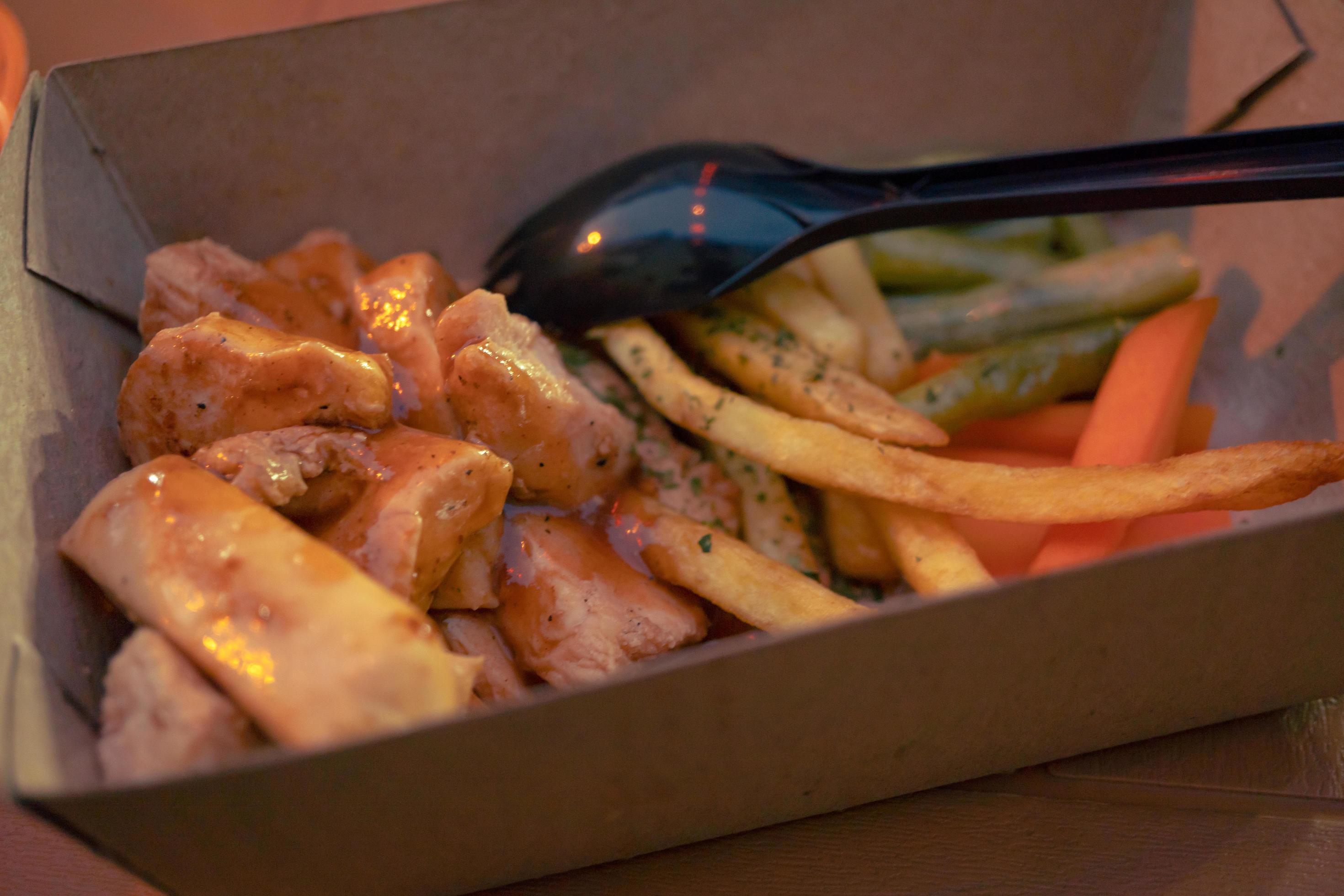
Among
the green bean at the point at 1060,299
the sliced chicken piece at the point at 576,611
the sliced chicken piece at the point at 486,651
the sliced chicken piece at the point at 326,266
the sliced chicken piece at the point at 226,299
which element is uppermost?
the green bean at the point at 1060,299

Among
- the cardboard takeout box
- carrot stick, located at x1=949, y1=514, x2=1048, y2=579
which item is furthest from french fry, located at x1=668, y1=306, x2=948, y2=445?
the cardboard takeout box

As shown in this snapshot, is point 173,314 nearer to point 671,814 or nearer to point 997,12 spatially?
point 671,814

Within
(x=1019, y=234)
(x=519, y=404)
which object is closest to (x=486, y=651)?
(x=519, y=404)

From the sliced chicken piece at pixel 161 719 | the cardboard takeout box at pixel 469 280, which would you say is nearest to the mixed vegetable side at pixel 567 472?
the sliced chicken piece at pixel 161 719

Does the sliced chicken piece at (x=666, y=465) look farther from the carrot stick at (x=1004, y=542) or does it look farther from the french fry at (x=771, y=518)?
the carrot stick at (x=1004, y=542)

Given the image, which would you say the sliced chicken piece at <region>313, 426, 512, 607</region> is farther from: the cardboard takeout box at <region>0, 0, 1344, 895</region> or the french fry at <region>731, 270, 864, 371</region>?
the french fry at <region>731, 270, 864, 371</region>

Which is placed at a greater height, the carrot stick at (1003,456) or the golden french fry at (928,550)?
the carrot stick at (1003,456)

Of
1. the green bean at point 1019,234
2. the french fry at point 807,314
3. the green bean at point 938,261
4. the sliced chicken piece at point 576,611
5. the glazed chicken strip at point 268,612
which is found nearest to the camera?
the glazed chicken strip at point 268,612
